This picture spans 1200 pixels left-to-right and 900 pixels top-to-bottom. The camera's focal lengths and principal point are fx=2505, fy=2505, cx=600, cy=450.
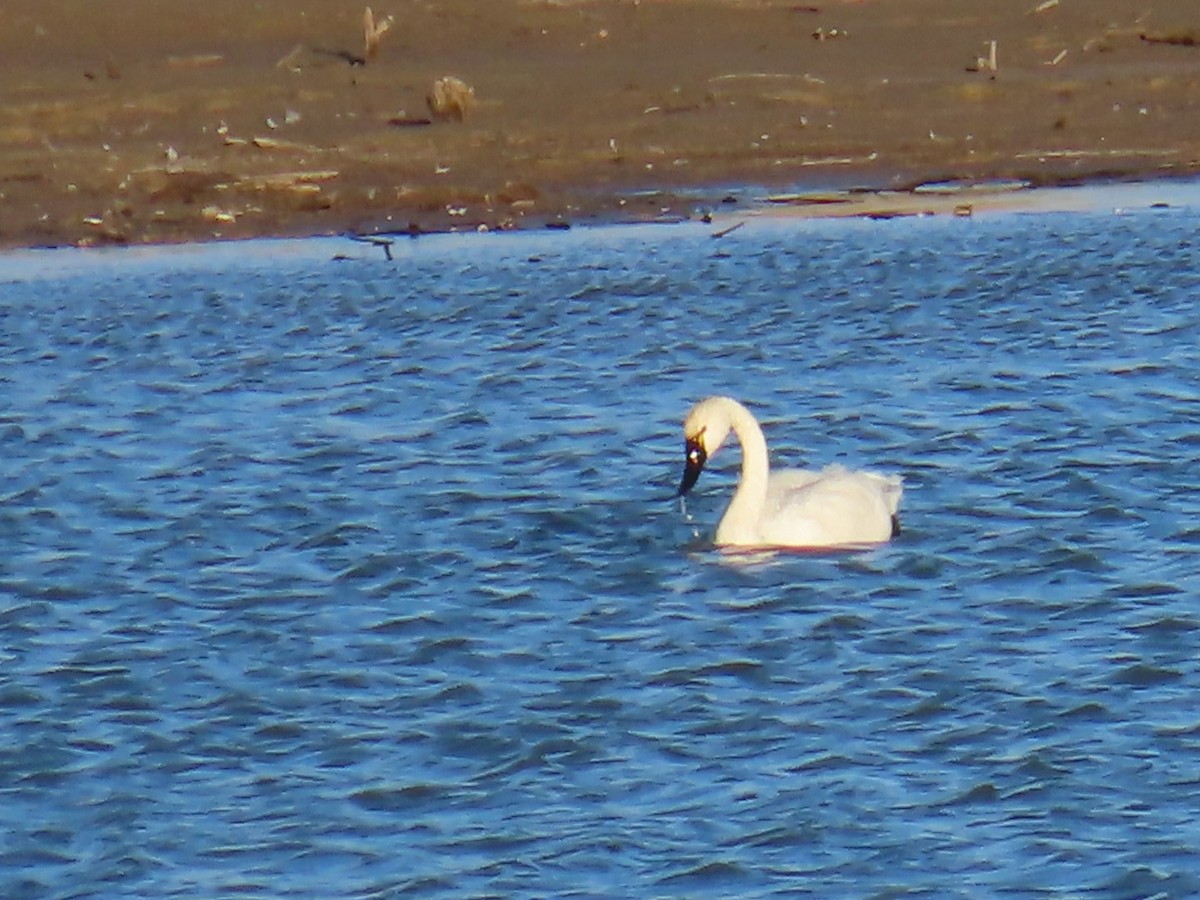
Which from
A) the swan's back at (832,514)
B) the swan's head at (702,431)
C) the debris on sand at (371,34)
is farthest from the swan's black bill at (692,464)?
the debris on sand at (371,34)

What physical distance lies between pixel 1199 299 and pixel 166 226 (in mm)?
6857

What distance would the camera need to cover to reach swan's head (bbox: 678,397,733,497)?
9508 mm

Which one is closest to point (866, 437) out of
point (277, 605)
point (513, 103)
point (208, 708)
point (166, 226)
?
point (277, 605)

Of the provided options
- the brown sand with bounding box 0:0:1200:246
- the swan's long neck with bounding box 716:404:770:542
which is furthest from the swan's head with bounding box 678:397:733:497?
the brown sand with bounding box 0:0:1200:246

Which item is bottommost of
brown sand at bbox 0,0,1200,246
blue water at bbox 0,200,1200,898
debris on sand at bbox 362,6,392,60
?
blue water at bbox 0,200,1200,898

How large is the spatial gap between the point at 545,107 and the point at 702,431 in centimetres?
1034

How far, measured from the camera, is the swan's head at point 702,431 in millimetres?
9508

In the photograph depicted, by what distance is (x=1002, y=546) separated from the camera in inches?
352

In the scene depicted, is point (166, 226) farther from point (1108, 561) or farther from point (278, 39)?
point (1108, 561)

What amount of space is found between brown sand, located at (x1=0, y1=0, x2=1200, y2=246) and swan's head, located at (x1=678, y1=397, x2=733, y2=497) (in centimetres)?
726

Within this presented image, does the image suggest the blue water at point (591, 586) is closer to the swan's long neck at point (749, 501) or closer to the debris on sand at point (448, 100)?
the swan's long neck at point (749, 501)

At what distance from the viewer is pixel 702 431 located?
954 cm

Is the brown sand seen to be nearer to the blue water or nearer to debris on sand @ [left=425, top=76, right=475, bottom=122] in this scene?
debris on sand @ [left=425, top=76, right=475, bottom=122]

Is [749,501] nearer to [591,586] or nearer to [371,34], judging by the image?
[591,586]
